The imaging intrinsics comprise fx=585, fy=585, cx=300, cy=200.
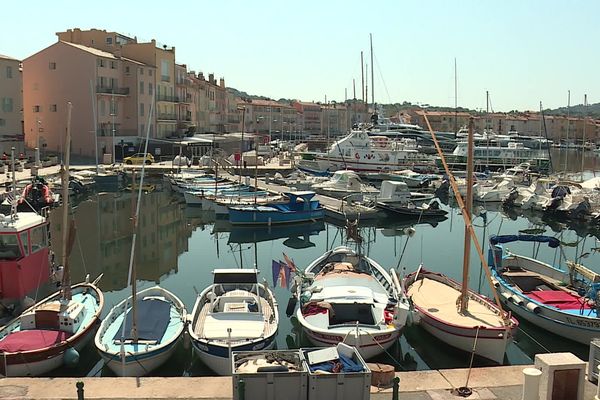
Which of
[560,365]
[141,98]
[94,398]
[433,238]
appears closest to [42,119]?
[141,98]

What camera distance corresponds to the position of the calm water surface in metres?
16.1

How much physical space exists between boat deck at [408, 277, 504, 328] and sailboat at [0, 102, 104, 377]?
9.29 m

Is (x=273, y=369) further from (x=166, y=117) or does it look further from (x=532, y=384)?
(x=166, y=117)

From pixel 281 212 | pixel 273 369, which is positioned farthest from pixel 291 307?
pixel 281 212

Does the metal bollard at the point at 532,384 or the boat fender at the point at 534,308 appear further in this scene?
the boat fender at the point at 534,308

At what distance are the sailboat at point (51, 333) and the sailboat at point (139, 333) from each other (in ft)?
2.10

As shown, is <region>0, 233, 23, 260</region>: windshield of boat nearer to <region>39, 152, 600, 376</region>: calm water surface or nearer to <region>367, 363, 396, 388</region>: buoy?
<region>39, 152, 600, 376</region>: calm water surface

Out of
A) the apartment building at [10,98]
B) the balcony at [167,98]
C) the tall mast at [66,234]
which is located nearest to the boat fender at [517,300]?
the tall mast at [66,234]

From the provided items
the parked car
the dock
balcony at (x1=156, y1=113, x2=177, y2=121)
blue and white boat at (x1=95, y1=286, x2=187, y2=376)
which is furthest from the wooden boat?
balcony at (x1=156, y1=113, x2=177, y2=121)

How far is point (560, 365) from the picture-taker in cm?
977

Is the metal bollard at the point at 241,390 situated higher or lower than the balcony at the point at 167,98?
lower

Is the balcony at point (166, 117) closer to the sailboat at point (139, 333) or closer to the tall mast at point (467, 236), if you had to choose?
the sailboat at point (139, 333)

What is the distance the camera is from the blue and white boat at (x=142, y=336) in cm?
1312

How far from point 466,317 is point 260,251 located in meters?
17.1
